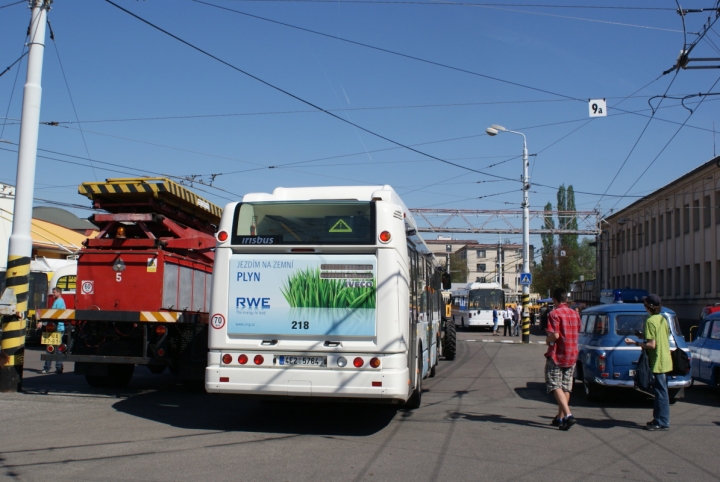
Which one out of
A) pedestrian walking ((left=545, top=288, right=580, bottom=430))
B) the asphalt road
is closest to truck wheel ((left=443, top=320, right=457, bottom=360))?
the asphalt road

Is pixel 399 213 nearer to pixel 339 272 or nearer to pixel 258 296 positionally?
pixel 339 272

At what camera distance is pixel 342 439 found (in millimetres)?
8695

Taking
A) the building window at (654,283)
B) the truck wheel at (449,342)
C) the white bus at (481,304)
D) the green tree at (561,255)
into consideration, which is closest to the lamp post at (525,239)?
the truck wheel at (449,342)

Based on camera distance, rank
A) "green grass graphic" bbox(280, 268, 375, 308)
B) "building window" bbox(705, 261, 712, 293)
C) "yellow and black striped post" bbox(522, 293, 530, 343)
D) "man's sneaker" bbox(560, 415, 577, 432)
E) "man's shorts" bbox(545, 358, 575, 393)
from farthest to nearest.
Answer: "building window" bbox(705, 261, 712, 293) < "yellow and black striped post" bbox(522, 293, 530, 343) < "man's shorts" bbox(545, 358, 575, 393) < "man's sneaker" bbox(560, 415, 577, 432) < "green grass graphic" bbox(280, 268, 375, 308)

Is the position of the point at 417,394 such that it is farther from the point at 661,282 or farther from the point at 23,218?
the point at 661,282

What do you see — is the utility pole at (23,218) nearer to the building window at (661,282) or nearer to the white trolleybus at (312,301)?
the white trolleybus at (312,301)

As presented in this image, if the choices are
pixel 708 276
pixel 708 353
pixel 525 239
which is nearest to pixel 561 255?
pixel 708 276

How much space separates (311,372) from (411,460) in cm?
179

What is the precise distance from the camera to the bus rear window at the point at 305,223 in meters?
9.01

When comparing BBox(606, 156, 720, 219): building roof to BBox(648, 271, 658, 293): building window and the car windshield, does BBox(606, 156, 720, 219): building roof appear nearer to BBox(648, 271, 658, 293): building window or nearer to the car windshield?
BBox(648, 271, 658, 293): building window

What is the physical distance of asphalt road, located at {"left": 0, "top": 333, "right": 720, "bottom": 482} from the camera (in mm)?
7008

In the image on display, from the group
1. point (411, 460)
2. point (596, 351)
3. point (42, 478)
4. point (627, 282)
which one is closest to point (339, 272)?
point (411, 460)

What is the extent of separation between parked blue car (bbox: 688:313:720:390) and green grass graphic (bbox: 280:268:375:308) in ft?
24.4

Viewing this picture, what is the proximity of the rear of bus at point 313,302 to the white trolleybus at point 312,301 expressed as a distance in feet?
0.04
